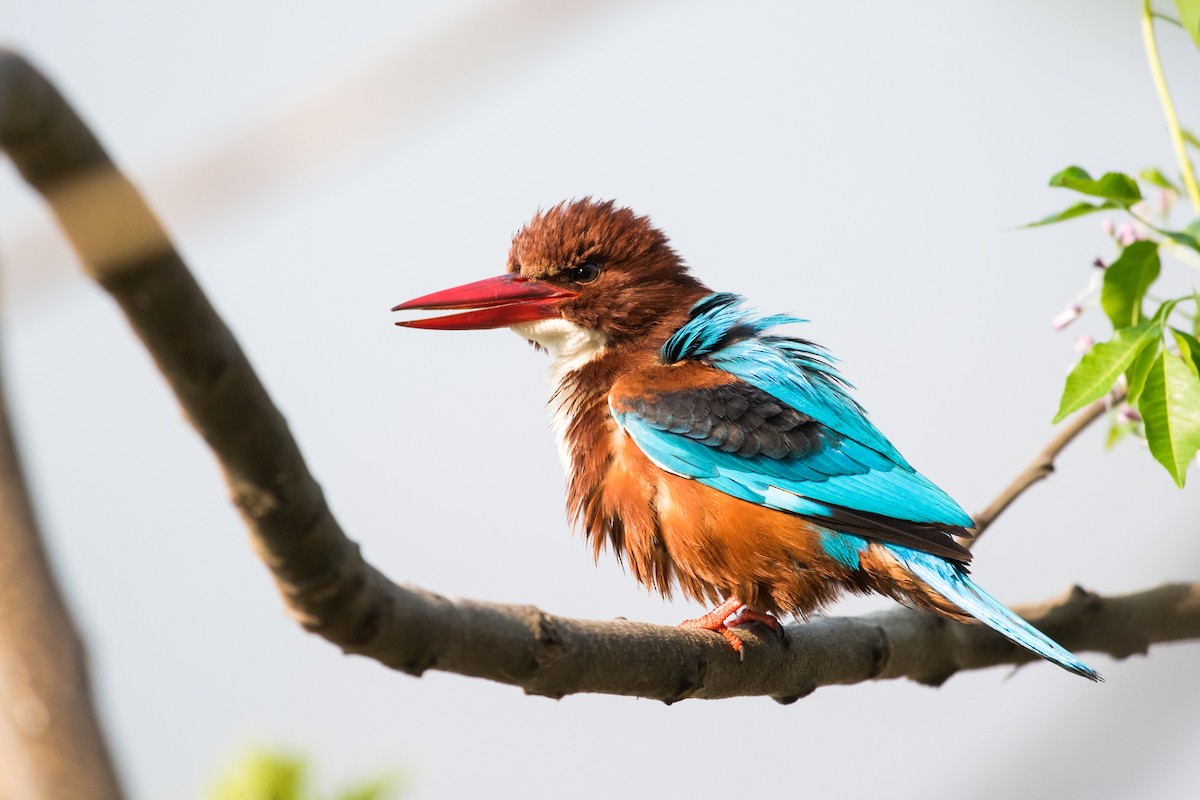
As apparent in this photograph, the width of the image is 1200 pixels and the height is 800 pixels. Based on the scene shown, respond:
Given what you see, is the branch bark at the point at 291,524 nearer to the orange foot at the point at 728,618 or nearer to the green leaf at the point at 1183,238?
the orange foot at the point at 728,618

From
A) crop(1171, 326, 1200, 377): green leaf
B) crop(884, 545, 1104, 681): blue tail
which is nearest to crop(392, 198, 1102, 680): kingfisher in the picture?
crop(884, 545, 1104, 681): blue tail

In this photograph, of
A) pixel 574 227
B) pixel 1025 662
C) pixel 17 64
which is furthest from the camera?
pixel 574 227

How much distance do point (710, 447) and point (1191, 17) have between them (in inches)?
55.9

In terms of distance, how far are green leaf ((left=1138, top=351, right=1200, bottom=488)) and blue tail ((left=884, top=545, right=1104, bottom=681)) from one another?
0.47 meters

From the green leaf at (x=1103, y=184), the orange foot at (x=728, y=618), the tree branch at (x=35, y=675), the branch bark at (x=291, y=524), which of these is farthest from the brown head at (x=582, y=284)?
the tree branch at (x=35, y=675)

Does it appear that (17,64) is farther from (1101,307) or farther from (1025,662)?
(1025,662)

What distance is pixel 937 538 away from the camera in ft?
9.34

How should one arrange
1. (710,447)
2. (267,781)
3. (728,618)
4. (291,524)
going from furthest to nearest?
(710,447) → (728,618) → (267,781) → (291,524)

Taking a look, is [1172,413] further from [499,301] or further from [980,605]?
[499,301]

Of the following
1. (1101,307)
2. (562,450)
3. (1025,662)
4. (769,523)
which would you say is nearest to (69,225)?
(1101,307)

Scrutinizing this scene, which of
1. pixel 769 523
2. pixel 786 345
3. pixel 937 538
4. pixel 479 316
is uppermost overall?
pixel 479 316

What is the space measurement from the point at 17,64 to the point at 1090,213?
2063 millimetres

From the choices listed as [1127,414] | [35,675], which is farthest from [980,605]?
[35,675]

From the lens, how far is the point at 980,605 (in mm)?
2684
